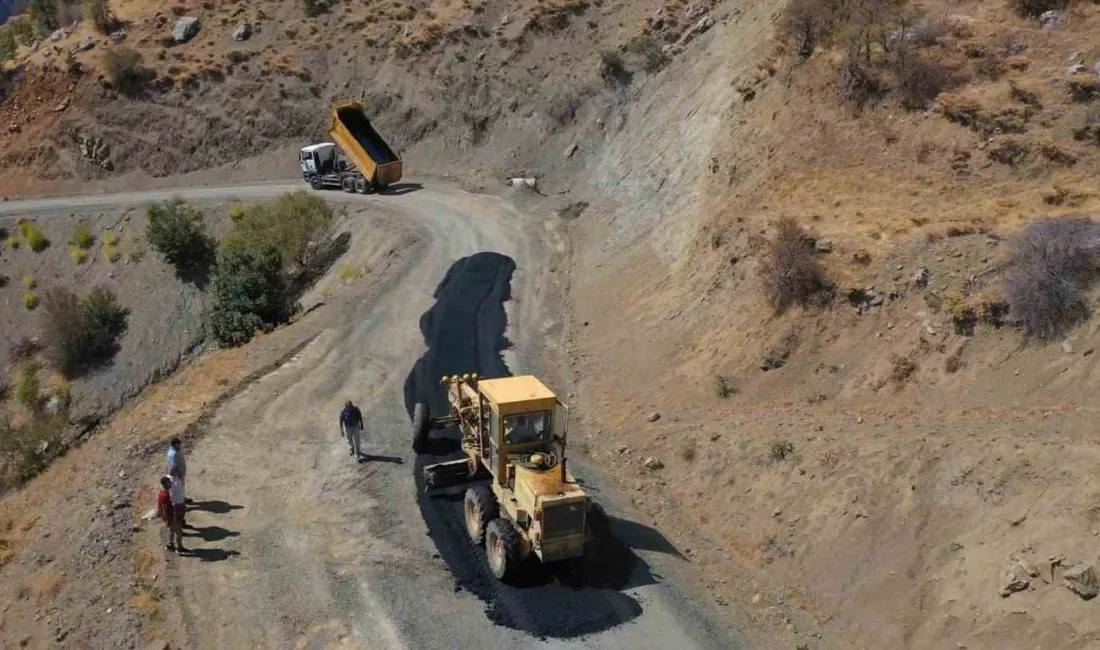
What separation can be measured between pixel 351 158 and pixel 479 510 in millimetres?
27836

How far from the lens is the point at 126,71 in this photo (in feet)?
162

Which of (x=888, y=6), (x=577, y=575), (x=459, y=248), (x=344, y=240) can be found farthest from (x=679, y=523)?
(x=344, y=240)

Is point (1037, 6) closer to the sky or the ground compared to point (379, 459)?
closer to the sky

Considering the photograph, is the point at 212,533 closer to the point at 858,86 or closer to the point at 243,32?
the point at 858,86

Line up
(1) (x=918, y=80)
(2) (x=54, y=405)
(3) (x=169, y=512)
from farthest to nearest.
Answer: (2) (x=54, y=405)
(1) (x=918, y=80)
(3) (x=169, y=512)

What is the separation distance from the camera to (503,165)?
4134 cm

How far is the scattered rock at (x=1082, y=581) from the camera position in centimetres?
1044

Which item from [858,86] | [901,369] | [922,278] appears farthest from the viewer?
[858,86]

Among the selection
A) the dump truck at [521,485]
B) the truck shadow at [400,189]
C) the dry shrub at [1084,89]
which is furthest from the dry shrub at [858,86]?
the truck shadow at [400,189]

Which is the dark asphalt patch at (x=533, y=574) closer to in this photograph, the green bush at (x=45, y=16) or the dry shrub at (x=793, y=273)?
the dry shrub at (x=793, y=273)

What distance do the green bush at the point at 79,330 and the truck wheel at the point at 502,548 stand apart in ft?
88.6

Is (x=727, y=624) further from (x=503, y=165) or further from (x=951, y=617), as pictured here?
(x=503, y=165)

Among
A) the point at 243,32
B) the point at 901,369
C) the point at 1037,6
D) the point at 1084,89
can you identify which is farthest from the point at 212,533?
the point at 243,32

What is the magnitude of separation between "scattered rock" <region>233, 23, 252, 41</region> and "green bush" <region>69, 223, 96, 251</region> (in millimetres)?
17593
